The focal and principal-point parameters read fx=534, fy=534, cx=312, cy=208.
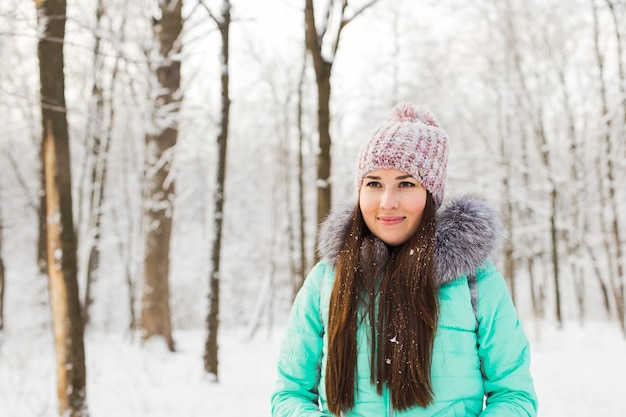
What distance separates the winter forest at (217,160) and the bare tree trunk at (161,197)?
4 centimetres

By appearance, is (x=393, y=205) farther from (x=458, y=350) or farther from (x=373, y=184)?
(x=458, y=350)

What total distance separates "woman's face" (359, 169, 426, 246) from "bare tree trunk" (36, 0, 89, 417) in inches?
164

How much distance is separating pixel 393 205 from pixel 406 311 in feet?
1.20

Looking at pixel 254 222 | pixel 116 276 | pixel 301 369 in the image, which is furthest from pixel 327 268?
pixel 254 222

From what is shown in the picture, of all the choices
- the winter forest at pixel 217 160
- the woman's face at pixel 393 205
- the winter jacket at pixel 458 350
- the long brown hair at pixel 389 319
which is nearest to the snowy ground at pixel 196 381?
the winter forest at pixel 217 160

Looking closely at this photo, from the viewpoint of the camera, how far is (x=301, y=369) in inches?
73.2

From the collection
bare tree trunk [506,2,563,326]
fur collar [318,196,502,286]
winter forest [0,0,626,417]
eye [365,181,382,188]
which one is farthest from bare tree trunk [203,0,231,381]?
bare tree trunk [506,2,563,326]

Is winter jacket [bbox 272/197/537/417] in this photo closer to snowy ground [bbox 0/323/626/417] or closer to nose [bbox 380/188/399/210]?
nose [bbox 380/188/399/210]

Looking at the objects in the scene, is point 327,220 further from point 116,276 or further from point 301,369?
point 116,276

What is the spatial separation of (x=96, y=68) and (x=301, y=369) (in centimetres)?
1437

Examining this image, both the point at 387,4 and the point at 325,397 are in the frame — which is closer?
the point at 325,397

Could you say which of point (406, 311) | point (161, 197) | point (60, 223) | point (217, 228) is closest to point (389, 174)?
point (406, 311)

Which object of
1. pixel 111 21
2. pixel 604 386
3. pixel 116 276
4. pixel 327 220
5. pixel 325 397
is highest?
pixel 111 21

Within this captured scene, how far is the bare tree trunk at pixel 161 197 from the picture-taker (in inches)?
442
